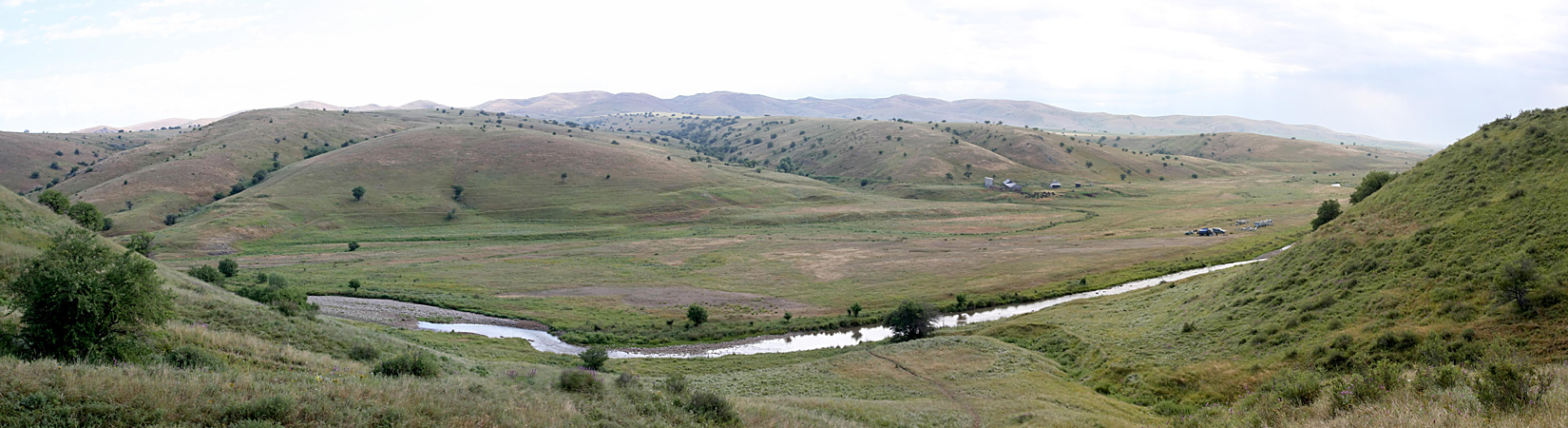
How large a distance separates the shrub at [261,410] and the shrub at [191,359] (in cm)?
682

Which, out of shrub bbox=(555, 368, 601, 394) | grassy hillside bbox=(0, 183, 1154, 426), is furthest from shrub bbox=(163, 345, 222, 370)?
shrub bbox=(555, 368, 601, 394)

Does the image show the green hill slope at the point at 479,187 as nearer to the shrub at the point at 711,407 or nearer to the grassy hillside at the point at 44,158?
the grassy hillside at the point at 44,158

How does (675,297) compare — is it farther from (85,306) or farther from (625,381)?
(85,306)

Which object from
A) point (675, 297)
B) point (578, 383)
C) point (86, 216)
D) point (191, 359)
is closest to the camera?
point (191, 359)

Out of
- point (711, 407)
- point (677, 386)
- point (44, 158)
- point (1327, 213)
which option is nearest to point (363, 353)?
point (677, 386)

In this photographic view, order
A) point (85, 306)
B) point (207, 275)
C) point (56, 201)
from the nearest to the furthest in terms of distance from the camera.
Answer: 1. point (85, 306)
2. point (207, 275)
3. point (56, 201)

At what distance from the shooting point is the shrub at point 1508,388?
12.2 metres

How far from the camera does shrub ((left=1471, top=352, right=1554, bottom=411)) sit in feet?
39.9

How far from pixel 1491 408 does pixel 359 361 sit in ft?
100

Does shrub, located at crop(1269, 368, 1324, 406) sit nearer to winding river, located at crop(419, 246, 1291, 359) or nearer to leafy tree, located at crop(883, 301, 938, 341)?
leafy tree, located at crop(883, 301, 938, 341)

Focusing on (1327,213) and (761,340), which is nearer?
(761,340)

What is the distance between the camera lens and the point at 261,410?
12172 millimetres

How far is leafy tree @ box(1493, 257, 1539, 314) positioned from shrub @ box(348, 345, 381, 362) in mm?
40576

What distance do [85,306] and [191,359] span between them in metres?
2.58
